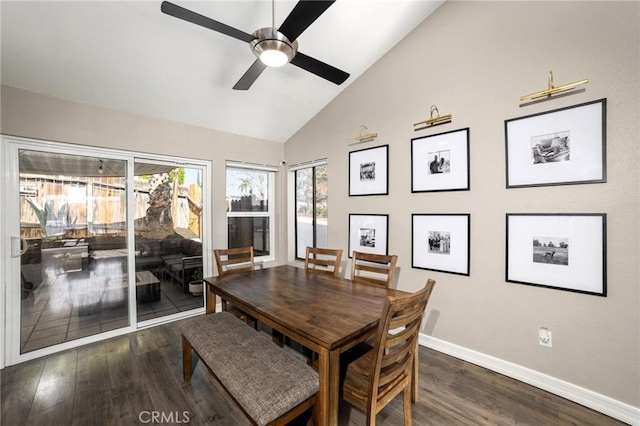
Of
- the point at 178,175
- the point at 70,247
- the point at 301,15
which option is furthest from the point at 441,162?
the point at 70,247

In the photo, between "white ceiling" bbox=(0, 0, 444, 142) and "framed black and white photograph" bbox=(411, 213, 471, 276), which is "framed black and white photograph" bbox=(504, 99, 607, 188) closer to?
"framed black and white photograph" bbox=(411, 213, 471, 276)

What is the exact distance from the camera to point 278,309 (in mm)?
1632

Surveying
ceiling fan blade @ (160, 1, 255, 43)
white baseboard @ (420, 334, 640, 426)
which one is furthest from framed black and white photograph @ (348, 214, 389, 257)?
ceiling fan blade @ (160, 1, 255, 43)

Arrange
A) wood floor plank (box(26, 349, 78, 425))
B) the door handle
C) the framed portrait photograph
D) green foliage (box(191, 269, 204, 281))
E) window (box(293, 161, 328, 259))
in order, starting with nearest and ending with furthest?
wood floor plank (box(26, 349, 78, 425))
the door handle
the framed portrait photograph
green foliage (box(191, 269, 204, 281))
window (box(293, 161, 328, 259))

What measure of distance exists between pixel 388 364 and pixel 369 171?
2.14 m

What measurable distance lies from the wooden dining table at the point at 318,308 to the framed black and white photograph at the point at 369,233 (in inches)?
29.1

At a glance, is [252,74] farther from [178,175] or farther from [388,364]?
[388,364]

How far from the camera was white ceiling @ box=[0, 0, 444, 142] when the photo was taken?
1.92 m

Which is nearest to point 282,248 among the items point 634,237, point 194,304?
point 194,304

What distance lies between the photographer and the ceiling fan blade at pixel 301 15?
1.38m

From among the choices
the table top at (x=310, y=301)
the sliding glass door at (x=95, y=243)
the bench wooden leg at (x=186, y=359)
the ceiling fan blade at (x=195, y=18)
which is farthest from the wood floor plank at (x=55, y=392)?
the ceiling fan blade at (x=195, y=18)

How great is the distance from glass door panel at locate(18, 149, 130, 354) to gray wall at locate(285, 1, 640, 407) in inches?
116

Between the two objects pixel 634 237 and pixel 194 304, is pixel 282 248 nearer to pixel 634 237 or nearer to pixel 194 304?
pixel 194 304

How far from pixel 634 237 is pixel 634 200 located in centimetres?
23
